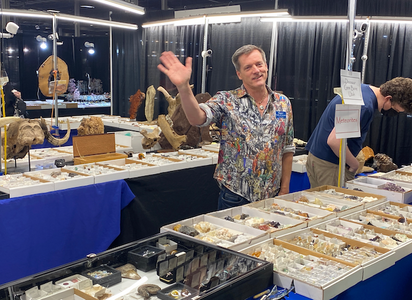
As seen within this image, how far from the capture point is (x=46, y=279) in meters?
1.29

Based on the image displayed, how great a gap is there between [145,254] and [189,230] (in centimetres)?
32

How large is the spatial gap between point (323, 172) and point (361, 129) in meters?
0.45

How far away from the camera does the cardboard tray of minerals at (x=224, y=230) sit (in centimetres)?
168

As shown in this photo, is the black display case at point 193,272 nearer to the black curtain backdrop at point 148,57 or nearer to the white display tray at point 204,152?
the white display tray at point 204,152

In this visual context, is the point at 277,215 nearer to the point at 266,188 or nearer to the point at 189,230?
the point at 266,188

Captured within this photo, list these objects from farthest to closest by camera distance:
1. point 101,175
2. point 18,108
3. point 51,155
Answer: point 18,108 < point 51,155 < point 101,175

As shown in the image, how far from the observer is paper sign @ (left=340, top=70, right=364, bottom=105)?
2.41 m

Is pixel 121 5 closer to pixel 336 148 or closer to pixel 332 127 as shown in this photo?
pixel 332 127

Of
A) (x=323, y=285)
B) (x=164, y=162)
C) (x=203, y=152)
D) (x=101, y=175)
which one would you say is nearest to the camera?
(x=323, y=285)

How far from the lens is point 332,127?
9.59ft

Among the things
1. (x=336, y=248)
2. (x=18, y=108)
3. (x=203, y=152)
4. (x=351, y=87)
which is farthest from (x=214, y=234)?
(x=18, y=108)

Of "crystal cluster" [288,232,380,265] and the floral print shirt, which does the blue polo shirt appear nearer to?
the floral print shirt

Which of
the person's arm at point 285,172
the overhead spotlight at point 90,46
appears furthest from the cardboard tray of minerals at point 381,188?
the overhead spotlight at point 90,46

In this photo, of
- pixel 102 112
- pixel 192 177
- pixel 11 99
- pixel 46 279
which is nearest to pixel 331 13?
pixel 192 177
